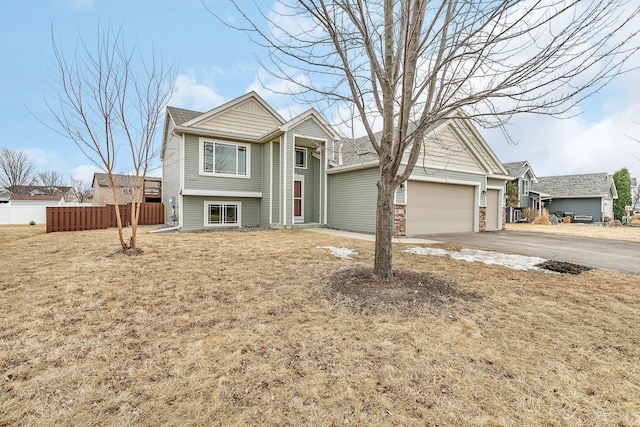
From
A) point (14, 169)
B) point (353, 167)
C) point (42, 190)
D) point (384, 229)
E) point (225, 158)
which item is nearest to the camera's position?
point (384, 229)

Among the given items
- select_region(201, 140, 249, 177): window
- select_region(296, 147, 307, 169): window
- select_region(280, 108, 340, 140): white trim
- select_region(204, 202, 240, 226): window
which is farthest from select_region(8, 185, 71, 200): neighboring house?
select_region(280, 108, 340, 140): white trim

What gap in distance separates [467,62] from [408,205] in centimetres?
826

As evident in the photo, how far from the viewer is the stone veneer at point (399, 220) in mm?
11609

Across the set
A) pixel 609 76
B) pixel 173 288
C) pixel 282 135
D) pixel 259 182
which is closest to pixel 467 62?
pixel 609 76

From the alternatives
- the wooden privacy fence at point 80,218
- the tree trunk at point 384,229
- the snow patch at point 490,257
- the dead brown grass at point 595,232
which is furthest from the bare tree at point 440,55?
the wooden privacy fence at point 80,218

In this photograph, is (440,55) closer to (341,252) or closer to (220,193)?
(341,252)

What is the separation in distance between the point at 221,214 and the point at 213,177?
1838 millimetres

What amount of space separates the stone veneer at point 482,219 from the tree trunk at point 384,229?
12.0m

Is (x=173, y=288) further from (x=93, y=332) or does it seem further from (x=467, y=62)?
(x=467, y=62)

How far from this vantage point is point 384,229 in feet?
15.1

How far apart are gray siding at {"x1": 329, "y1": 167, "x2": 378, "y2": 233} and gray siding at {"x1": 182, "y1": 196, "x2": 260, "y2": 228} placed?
3.99 metres

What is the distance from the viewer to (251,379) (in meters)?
2.33

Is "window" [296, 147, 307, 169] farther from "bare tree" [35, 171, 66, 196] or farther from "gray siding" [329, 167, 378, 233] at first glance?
"bare tree" [35, 171, 66, 196]

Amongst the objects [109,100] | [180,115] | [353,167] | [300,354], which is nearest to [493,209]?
[353,167]
